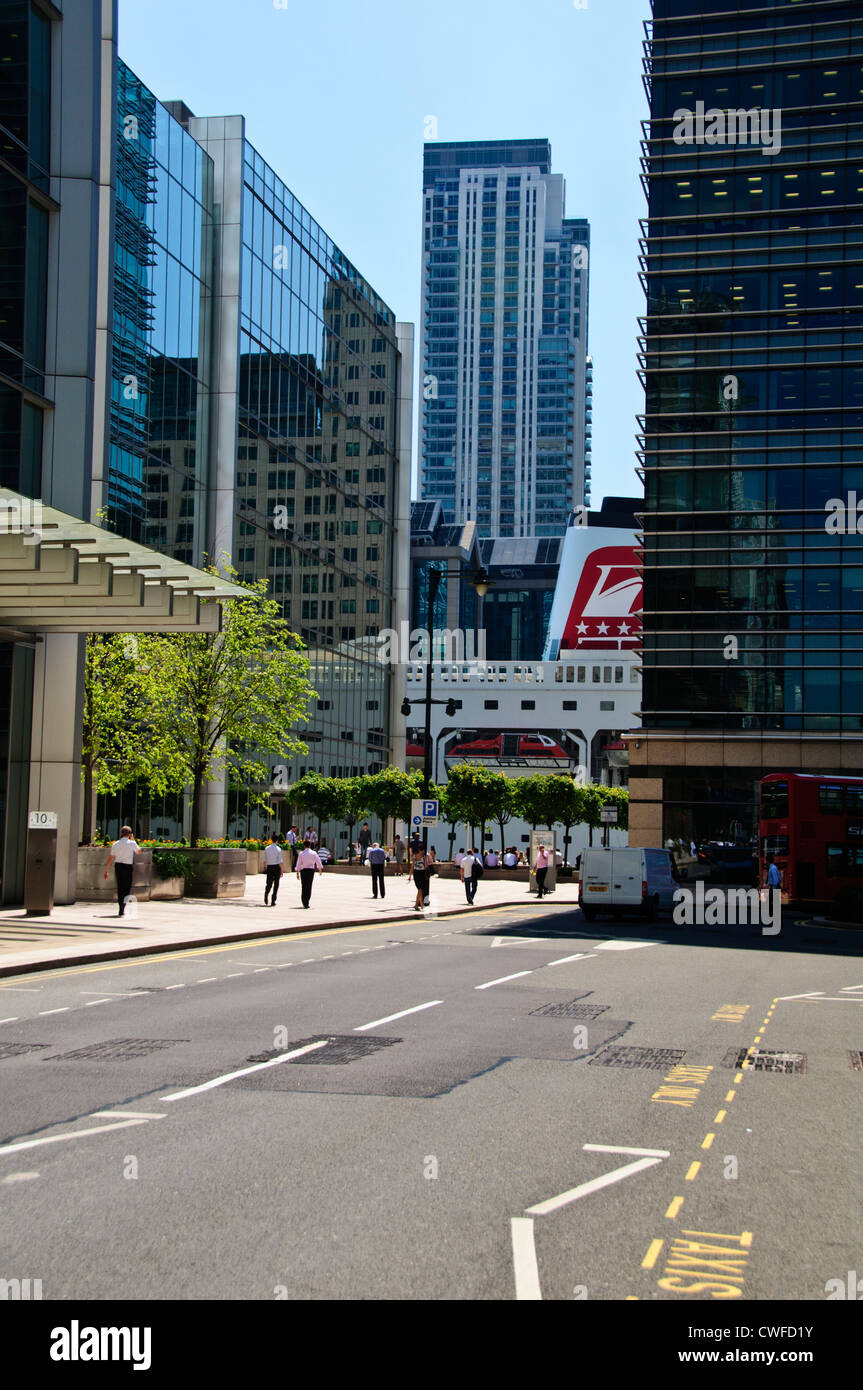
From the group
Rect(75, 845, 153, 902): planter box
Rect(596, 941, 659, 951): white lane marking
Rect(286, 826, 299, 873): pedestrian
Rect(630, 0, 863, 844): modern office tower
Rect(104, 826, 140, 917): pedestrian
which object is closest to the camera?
Rect(596, 941, 659, 951): white lane marking

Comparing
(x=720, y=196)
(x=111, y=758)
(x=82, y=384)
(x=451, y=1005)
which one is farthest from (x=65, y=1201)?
(x=720, y=196)

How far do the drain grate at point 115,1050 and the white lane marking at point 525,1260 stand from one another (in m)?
5.39

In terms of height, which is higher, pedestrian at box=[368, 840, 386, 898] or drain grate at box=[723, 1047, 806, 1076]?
drain grate at box=[723, 1047, 806, 1076]

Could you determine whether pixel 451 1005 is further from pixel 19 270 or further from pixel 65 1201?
pixel 19 270

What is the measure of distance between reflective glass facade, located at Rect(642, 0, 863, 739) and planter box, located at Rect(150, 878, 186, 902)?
119ft

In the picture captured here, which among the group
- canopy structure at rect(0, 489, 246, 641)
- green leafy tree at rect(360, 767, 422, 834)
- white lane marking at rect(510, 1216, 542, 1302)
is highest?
canopy structure at rect(0, 489, 246, 641)

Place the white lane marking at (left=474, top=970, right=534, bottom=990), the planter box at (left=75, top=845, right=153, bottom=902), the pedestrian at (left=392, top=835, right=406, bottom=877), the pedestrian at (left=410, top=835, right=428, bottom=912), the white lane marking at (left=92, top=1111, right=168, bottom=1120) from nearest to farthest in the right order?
the white lane marking at (left=92, top=1111, right=168, bottom=1120) → the white lane marking at (left=474, top=970, right=534, bottom=990) → the planter box at (left=75, top=845, right=153, bottom=902) → the pedestrian at (left=410, top=835, right=428, bottom=912) → the pedestrian at (left=392, top=835, right=406, bottom=877)

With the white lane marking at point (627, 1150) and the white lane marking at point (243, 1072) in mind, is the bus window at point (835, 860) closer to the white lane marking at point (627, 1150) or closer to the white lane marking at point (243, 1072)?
the white lane marking at point (243, 1072)

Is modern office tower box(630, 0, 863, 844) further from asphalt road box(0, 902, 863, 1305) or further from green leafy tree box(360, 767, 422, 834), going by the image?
asphalt road box(0, 902, 863, 1305)

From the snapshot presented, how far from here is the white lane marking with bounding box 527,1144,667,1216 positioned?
6.64m

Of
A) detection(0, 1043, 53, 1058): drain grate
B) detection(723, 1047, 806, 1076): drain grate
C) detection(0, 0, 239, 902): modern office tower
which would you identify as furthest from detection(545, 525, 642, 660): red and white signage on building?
detection(0, 1043, 53, 1058): drain grate

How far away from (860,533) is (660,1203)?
6132cm

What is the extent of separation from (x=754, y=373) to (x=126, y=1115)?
6260cm

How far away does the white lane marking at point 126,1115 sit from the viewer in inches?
338
